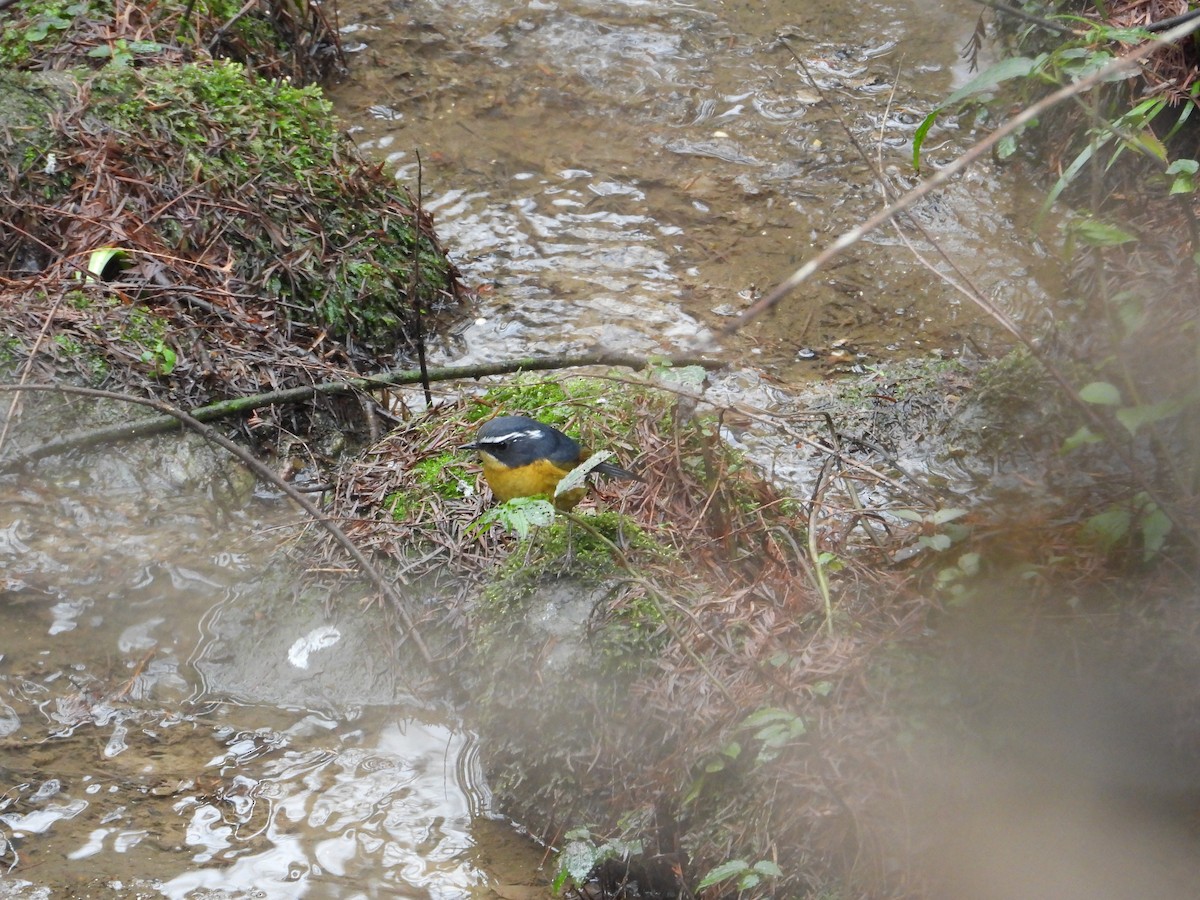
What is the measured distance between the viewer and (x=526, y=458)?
4082 millimetres

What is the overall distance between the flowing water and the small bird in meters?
0.97

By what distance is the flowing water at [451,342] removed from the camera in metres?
3.77

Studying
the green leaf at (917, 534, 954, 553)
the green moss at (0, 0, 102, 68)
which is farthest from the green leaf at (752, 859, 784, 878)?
the green moss at (0, 0, 102, 68)

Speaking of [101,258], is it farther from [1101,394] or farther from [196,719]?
[1101,394]

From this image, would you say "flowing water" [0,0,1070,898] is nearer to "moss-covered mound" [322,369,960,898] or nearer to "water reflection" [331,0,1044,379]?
"water reflection" [331,0,1044,379]

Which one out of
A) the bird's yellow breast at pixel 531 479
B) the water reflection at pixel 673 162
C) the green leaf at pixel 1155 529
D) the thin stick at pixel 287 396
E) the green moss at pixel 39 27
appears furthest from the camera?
the water reflection at pixel 673 162

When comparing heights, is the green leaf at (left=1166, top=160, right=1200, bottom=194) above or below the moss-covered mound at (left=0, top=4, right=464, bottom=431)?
above

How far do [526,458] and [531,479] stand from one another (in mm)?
85

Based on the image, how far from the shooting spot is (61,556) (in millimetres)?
4613

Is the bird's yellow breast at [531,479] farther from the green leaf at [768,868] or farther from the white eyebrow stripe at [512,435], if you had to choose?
the green leaf at [768,868]

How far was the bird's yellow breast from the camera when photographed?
13.4ft

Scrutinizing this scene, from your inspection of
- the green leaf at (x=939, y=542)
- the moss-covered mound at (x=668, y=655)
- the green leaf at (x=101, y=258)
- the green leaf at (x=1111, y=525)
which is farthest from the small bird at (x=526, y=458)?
the green leaf at (x=101, y=258)

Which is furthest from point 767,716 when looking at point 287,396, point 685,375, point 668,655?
point 287,396

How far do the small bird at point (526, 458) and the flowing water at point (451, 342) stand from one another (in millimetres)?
967
